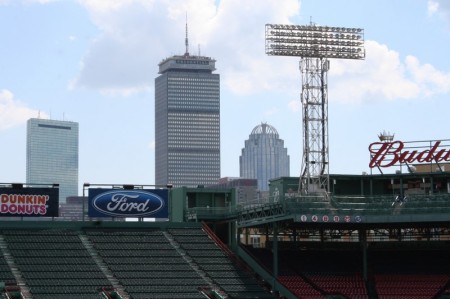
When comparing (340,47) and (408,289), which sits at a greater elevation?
(340,47)

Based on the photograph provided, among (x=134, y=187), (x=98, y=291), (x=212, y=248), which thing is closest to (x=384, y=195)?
Answer: (x=212, y=248)

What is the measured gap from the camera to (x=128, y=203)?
272 feet

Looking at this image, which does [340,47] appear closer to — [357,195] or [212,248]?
[357,195]

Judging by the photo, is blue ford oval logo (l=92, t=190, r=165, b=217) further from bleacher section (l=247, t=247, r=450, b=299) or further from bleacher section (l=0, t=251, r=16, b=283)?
bleacher section (l=0, t=251, r=16, b=283)

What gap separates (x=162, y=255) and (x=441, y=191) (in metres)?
25.6

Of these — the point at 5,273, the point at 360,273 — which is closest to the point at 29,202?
the point at 5,273

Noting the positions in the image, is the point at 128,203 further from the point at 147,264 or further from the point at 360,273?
the point at 360,273

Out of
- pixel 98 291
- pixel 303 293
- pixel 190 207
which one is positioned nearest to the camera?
pixel 98 291

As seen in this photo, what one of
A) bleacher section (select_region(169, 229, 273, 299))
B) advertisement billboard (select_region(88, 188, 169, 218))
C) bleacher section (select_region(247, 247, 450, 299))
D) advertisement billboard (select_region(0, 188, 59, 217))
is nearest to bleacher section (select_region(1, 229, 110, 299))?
advertisement billboard (select_region(0, 188, 59, 217))

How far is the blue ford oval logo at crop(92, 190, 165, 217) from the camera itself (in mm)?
82006

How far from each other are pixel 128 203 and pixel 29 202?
8367mm

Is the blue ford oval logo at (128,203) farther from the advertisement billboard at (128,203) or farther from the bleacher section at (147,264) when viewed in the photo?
the bleacher section at (147,264)

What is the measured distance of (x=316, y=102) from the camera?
8700 cm

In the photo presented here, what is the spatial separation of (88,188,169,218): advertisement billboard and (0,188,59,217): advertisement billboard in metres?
3.29
